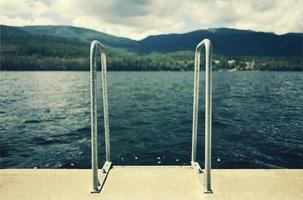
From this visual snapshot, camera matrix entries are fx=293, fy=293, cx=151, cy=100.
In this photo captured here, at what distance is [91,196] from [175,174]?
1564 mm

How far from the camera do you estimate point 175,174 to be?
515 cm

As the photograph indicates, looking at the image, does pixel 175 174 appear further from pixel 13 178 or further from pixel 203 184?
pixel 13 178

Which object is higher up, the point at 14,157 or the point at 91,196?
the point at 91,196

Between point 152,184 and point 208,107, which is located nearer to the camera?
point 208,107

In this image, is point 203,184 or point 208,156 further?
point 203,184

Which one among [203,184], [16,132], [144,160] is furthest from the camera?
[16,132]

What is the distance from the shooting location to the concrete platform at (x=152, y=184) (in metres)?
4.31

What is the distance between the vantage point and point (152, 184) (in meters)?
4.72

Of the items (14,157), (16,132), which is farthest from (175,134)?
(16,132)

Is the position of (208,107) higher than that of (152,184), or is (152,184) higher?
(208,107)

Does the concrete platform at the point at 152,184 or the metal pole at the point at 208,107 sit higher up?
the metal pole at the point at 208,107

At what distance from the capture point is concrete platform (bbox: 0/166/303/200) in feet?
14.1

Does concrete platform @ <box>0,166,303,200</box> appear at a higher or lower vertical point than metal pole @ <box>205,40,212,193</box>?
lower

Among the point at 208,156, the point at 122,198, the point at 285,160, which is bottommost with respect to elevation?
the point at 285,160
